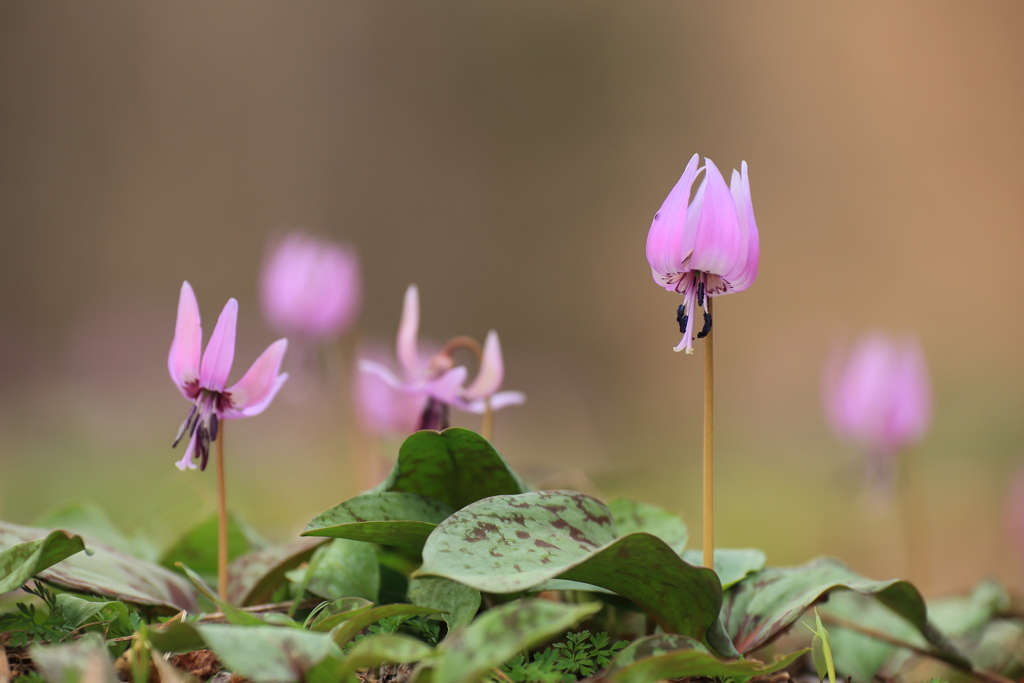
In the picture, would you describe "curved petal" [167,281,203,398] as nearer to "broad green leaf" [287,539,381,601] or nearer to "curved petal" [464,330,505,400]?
"broad green leaf" [287,539,381,601]

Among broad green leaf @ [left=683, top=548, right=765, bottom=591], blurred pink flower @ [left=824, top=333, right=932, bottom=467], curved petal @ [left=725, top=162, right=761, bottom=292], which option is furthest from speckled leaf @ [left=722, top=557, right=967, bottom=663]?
blurred pink flower @ [left=824, top=333, right=932, bottom=467]

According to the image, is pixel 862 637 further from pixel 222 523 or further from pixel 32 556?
pixel 32 556

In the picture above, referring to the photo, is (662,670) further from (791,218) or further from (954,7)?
(954,7)

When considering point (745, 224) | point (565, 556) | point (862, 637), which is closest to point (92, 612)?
point (565, 556)

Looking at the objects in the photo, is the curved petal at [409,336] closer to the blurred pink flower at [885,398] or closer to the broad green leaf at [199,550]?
the broad green leaf at [199,550]

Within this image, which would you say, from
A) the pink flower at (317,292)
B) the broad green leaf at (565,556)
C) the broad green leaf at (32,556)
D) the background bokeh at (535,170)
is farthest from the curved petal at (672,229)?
the background bokeh at (535,170)
